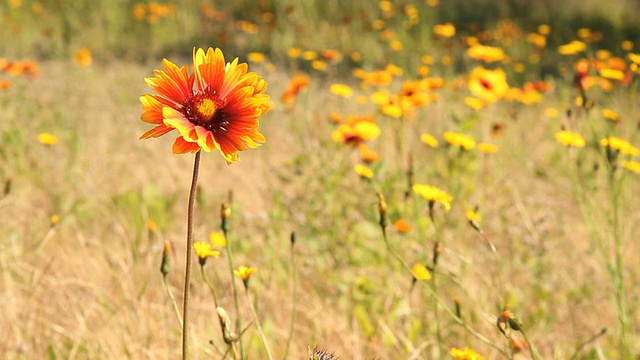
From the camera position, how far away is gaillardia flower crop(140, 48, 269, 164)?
80 cm

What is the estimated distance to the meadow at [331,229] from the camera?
1.47 metres

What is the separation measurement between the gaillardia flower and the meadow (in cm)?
28

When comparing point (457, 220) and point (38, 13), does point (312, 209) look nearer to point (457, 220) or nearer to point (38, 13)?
point (457, 220)

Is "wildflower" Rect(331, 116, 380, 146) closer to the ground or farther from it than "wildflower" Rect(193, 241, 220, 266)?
closer to the ground

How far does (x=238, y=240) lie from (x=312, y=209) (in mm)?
298

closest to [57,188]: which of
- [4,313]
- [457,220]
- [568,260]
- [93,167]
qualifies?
[93,167]

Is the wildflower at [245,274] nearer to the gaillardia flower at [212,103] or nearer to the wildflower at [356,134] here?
the gaillardia flower at [212,103]

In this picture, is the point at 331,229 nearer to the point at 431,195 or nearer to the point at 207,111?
the point at 431,195

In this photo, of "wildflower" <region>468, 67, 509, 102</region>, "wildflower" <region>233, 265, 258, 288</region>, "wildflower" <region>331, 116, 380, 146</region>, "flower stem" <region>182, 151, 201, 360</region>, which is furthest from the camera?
"wildflower" <region>468, 67, 509, 102</region>

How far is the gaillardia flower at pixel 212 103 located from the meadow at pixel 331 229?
0.93 ft

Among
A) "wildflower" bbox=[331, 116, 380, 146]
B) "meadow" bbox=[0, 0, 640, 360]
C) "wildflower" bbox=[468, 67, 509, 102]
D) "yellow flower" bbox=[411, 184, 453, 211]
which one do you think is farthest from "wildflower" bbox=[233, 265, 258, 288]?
"wildflower" bbox=[468, 67, 509, 102]

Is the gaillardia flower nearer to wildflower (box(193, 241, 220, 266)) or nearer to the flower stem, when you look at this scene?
the flower stem

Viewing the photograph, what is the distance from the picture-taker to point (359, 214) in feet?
7.35

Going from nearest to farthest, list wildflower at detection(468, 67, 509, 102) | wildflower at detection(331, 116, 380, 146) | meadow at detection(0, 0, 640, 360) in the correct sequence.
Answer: meadow at detection(0, 0, 640, 360), wildflower at detection(331, 116, 380, 146), wildflower at detection(468, 67, 509, 102)
